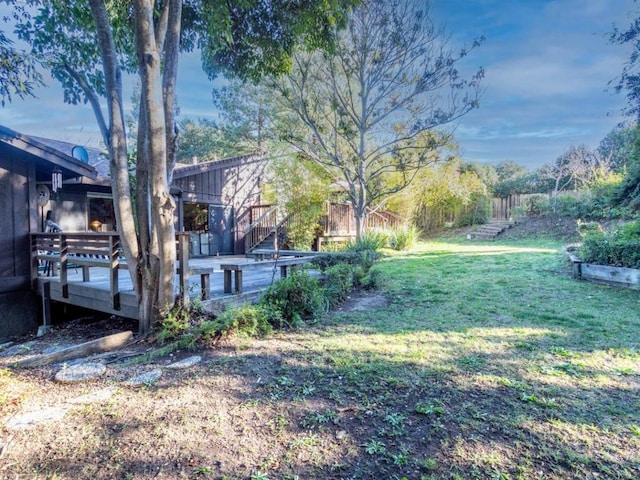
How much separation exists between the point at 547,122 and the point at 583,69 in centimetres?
839

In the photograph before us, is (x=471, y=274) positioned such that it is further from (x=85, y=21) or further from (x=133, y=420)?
(x=85, y=21)

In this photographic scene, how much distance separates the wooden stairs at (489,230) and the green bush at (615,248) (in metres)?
8.98

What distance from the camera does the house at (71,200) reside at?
242 inches

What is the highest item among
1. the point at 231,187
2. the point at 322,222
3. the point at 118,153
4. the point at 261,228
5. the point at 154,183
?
the point at 231,187

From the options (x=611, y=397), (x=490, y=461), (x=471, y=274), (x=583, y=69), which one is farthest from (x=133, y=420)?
(x=583, y=69)

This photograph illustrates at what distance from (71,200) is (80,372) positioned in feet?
24.8

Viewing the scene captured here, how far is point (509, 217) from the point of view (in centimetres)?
1898

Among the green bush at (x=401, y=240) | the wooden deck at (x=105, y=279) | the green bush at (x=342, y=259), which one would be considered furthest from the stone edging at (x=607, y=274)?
the green bush at (x=401, y=240)

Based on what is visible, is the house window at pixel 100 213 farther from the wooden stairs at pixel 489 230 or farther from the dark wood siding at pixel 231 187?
the wooden stairs at pixel 489 230

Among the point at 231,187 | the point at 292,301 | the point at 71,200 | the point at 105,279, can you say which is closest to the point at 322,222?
the point at 231,187

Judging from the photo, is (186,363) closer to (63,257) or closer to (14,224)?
(63,257)

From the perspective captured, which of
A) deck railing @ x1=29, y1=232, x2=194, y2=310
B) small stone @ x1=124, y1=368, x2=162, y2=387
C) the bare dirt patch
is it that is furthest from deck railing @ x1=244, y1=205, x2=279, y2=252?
small stone @ x1=124, y1=368, x2=162, y2=387

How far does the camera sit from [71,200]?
9.01m

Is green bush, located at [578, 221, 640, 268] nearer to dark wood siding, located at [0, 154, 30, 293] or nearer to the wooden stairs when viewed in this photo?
the wooden stairs
